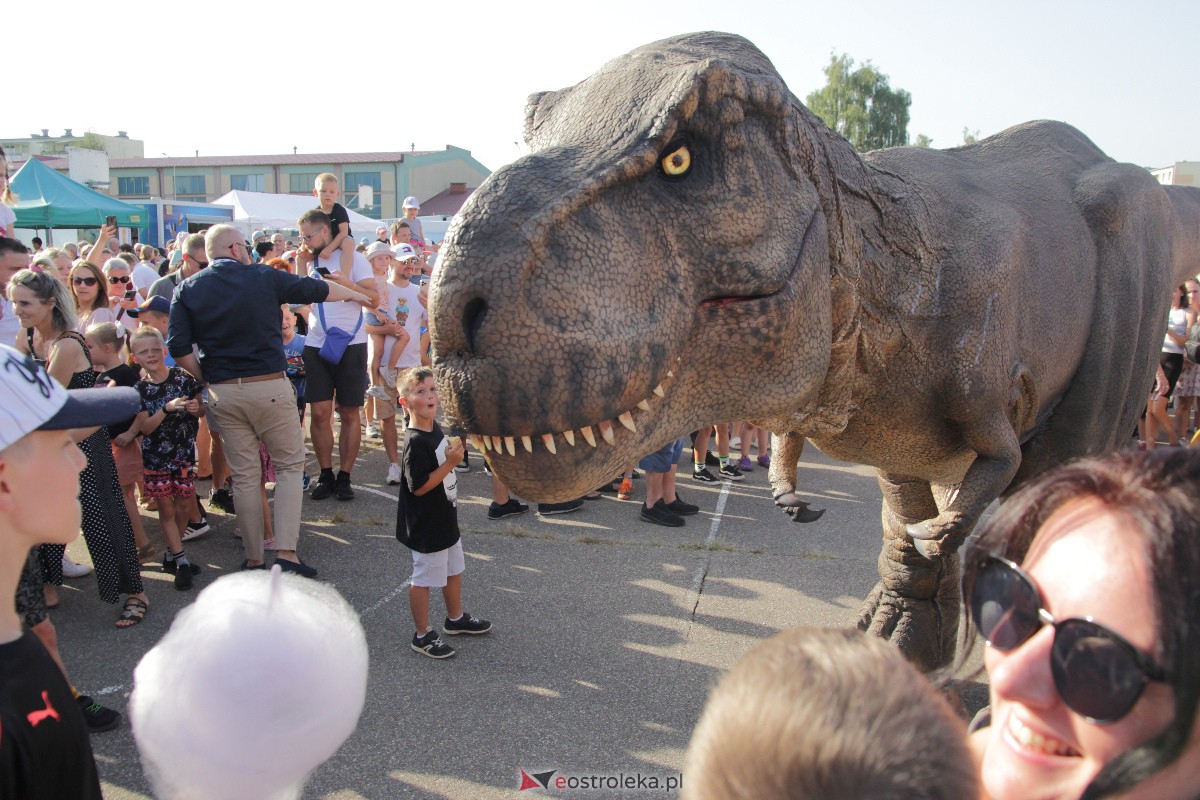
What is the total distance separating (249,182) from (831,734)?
62990mm

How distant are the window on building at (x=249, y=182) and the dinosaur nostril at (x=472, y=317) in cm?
6002

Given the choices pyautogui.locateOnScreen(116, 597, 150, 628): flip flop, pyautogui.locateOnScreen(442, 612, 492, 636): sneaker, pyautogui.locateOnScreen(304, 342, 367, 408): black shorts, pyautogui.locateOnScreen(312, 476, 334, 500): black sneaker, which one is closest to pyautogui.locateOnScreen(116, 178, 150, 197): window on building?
pyautogui.locateOnScreen(304, 342, 367, 408): black shorts

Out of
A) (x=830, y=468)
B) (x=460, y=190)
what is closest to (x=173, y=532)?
(x=830, y=468)

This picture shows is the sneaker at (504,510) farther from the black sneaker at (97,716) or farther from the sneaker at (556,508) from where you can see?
the black sneaker at (97,716)

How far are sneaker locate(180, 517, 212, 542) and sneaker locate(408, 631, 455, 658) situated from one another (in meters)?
2.46

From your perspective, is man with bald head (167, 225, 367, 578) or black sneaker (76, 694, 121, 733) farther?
man with bald head (167, 225, 367, 578)

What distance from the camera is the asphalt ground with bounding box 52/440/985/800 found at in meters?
3.51

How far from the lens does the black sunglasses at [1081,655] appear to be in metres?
0.91

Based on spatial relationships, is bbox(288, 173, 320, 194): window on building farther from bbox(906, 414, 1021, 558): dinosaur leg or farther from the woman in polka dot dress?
bbox(906, 414, 1021, 558): dinosaur leg

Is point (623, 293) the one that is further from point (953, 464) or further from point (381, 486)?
point (381, 486)

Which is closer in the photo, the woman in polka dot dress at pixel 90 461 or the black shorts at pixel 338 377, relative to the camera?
the woman in polka dot dress at pixel 90 461

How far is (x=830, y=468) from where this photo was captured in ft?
28.4

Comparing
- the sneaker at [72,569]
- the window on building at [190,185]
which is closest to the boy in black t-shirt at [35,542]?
the sneaker at [72,569]

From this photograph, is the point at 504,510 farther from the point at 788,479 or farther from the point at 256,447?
the point at 788,479
